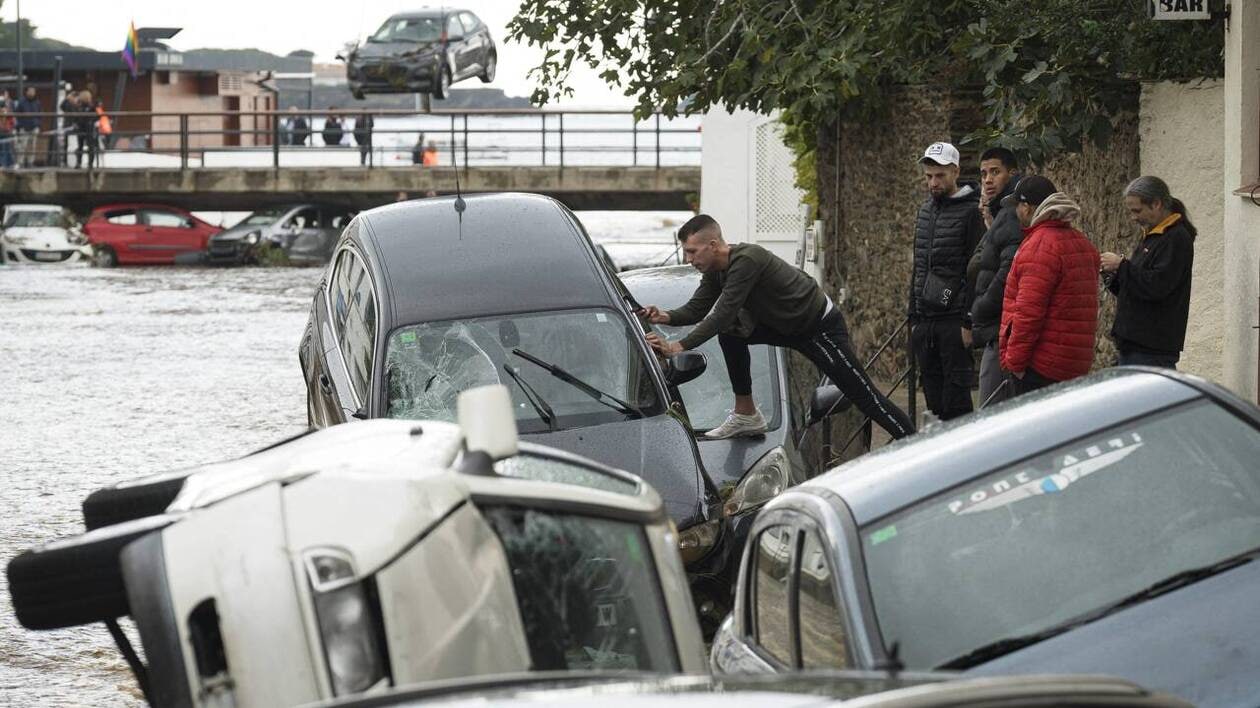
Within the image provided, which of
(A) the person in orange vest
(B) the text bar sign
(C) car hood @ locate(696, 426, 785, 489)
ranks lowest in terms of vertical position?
(C) car hood @ locate(696, 426, 785, 489)

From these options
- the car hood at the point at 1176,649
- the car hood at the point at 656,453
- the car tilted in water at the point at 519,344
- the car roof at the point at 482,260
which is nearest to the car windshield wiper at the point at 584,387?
the car tilted in water at the point at 519,344

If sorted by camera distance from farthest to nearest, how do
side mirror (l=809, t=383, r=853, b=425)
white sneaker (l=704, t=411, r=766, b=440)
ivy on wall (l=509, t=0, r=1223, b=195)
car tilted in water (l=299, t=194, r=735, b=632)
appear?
ivy on wall (l=509, t=0, r=1223, b=195) < side mirror (l=809, t=383, r=853, b=425) < white sneaker (l=704, t=411, r=766, b=440) < car tilted in water (l=299, t=194, r=735, b=632)

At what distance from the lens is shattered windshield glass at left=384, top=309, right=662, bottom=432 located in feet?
27.3

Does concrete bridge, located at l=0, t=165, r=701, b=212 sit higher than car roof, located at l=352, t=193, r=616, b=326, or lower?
higher

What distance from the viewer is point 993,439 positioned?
493cm

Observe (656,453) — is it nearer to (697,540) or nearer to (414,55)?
(697,540)

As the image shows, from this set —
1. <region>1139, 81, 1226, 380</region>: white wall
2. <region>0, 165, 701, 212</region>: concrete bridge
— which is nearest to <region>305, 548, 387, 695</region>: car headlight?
<region>1139, 81, 1226, 380</region>: white wall

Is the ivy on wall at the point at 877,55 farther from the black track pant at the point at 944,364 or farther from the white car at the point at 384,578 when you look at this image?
the white car at the point at 384,578

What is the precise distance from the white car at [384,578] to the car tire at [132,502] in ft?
1.31

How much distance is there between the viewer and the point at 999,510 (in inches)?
187

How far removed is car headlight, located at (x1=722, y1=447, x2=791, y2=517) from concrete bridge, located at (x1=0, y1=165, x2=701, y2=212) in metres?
30.0

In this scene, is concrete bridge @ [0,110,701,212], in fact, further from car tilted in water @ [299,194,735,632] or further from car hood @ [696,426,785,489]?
car hood @ [696,426,785,489]

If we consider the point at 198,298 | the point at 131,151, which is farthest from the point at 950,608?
the point at 131,151

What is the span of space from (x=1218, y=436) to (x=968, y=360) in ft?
18.5
